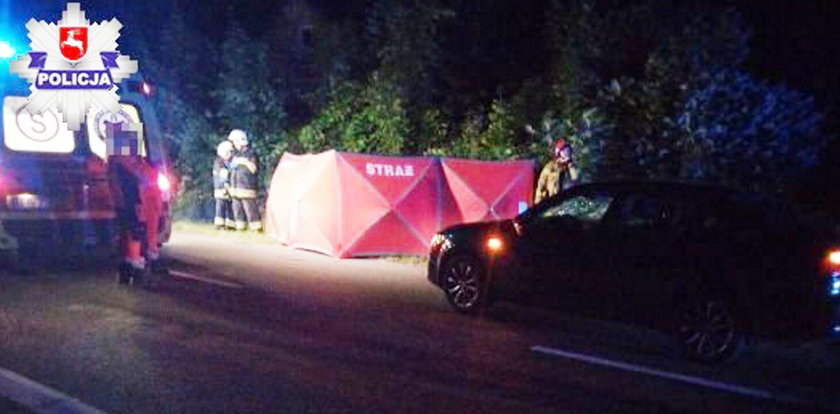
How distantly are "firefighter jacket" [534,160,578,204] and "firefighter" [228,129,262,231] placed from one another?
586cm

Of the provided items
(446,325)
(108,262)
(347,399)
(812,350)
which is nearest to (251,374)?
(347,399)

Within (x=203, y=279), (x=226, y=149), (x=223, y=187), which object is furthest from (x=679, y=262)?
(x=226, y=149)

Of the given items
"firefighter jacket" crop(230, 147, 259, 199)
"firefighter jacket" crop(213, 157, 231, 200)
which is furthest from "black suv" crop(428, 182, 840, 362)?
"firefighter jacket" crop(213, 157, 231, 200)

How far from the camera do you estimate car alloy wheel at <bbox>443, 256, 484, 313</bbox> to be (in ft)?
35.5

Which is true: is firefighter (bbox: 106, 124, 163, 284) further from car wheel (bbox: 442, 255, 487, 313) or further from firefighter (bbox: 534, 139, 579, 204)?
firefighter (bbox: 534, 139, 579, 204)

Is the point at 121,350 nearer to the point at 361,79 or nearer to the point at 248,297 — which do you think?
the point at 248,297

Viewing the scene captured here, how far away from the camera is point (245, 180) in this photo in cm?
1927

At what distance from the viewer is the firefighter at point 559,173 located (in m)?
15.3

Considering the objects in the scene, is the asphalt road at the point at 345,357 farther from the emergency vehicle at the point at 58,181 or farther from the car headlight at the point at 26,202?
the car headlight at the point at 26,202

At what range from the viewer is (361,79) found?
2327 centimetres

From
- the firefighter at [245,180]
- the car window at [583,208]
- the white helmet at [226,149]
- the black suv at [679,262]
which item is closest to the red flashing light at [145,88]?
the black suv at [679,262]

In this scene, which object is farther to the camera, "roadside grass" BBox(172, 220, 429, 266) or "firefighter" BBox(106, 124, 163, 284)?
"roadside grass" BBox(172, 220, 429, 266)

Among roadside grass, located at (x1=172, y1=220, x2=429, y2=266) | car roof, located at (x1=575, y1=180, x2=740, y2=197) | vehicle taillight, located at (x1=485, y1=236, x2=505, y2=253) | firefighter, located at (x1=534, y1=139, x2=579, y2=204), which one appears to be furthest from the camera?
roadside grass, located at (x1=172, y1=220, x2=429, y2=266)

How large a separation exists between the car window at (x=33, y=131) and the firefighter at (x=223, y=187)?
254 inches
